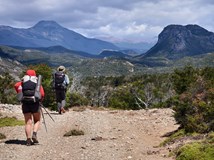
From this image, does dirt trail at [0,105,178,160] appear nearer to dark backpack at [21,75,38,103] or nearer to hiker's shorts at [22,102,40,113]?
hiker's shorts at [22,102,40,113]

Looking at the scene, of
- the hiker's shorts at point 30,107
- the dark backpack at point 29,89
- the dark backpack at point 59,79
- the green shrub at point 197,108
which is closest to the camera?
the dark backpack at point 29,89

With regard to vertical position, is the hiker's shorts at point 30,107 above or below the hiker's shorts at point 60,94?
above

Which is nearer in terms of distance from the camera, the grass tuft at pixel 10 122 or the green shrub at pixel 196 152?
the green shrub at pixel 196 152

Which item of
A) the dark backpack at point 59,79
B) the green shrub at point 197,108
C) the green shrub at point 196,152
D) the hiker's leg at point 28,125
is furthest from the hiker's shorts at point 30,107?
the dark backpack at point 59,79

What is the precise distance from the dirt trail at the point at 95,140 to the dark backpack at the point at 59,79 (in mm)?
1588

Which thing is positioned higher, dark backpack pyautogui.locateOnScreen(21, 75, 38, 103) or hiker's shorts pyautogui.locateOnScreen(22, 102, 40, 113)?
dark backpack pyautogui.locateOnScreen(21, 75, 38, 103)

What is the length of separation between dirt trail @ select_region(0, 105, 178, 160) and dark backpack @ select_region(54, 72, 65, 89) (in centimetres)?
159

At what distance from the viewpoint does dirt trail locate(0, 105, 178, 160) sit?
11.0 metres

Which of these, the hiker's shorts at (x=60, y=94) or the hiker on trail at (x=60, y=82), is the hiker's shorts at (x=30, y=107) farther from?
the hiker's shorts at (x=60, y=94)

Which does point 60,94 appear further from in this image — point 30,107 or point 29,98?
point 29,98

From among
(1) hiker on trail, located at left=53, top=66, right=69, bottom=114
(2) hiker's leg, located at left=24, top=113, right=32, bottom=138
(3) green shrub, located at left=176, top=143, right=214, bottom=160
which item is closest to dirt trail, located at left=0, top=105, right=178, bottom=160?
(2) hiker's leg, located at left=24, top=113, right=32, bottom=138

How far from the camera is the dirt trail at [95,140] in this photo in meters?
11.0

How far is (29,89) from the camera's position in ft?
40.5

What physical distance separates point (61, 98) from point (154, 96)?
74.5m
